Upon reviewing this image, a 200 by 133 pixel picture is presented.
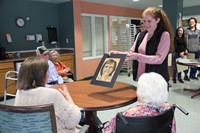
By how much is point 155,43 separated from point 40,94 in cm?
121

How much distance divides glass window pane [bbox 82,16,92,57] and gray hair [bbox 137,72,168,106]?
5.54m

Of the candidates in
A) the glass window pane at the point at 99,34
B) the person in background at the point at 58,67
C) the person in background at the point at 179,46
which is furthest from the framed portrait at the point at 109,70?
the glass window pane at the point at 99,34

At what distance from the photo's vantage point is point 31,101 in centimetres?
134

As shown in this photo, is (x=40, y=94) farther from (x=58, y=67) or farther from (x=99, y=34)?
(x=99, y=34)

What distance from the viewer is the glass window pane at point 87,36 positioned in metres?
6.71

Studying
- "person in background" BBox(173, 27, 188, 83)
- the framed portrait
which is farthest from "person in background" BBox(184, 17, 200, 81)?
the framed portrait

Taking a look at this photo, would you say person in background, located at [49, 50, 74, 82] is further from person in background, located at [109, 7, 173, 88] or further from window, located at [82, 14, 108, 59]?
window, located at [82, 14, 108, 59]

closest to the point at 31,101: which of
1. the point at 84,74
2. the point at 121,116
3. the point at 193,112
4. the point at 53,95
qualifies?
the point at 53,95

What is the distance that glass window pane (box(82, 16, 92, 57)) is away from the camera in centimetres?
671

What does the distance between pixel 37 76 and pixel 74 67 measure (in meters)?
4.78

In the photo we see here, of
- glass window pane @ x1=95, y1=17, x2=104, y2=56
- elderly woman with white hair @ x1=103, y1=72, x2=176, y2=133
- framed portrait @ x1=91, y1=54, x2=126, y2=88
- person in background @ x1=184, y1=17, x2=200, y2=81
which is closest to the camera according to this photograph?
elderly woman with white hair @ x1=103, y1=72, x2=176, y2=133

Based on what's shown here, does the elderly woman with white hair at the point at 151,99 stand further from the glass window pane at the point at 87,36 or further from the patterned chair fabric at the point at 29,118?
the glass window pane at the point at 87,36

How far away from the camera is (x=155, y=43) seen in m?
1.98

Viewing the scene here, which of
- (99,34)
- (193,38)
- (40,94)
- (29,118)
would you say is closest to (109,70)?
(40,94)
